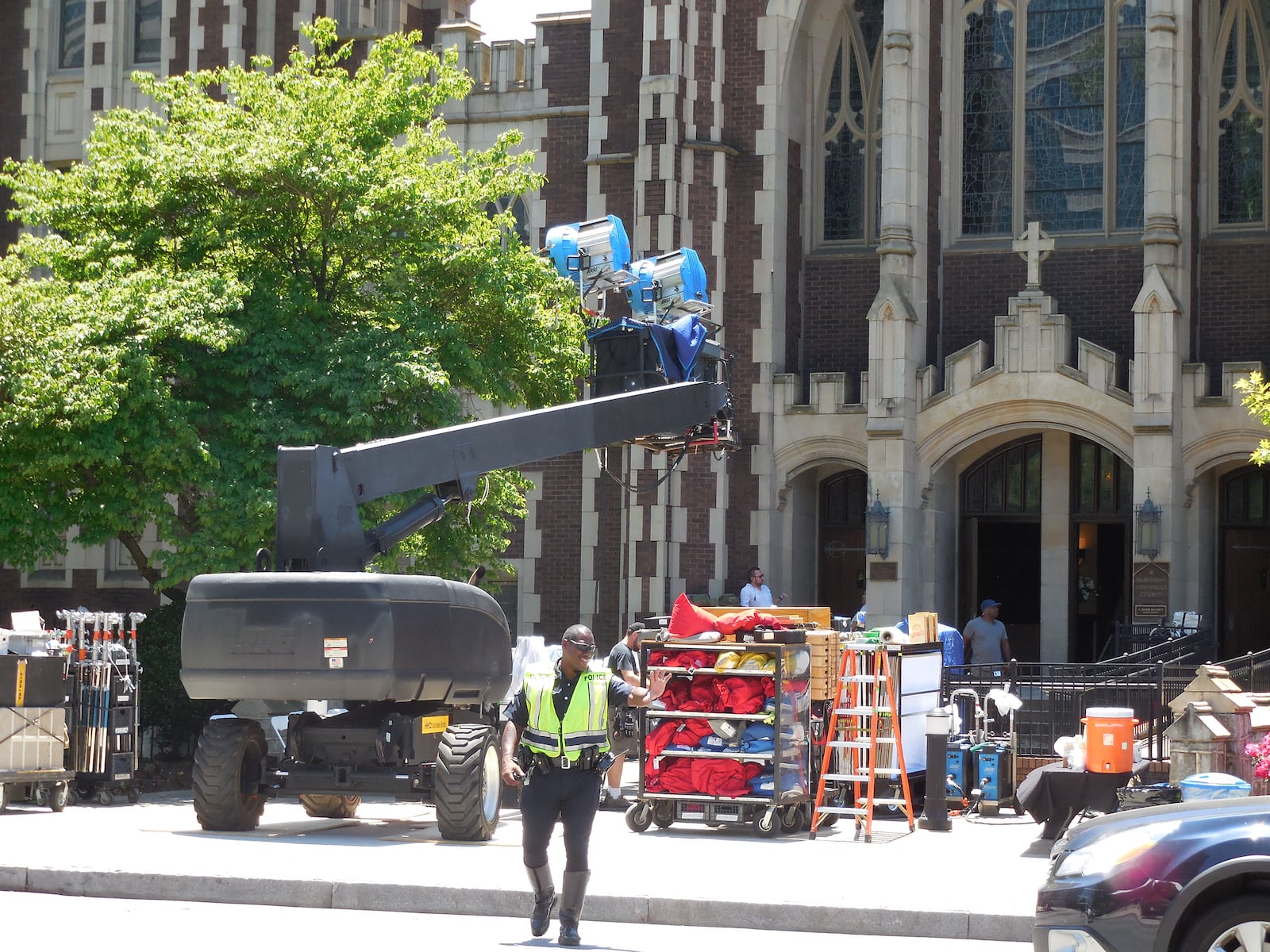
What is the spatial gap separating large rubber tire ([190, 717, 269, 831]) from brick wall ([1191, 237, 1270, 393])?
15.5 m

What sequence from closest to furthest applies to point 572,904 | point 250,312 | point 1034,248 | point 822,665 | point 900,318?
point 572,904 < point 822,665 < point 250,312 < point 1034,248 < point 900,318

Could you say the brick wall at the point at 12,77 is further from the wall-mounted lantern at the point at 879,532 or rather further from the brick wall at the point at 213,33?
the wall-mounted lantern at the point at 879,532

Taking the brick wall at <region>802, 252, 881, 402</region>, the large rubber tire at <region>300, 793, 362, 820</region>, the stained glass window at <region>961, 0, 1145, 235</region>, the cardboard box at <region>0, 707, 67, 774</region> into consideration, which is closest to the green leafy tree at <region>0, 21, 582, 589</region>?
the cardboard box at <region>0, 707, 67, 774</region>

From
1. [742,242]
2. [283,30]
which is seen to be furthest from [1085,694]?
[283,30]

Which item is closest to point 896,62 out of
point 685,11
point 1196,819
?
point 685,11

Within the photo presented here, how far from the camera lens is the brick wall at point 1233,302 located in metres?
24.3

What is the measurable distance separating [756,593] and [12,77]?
16.6 m

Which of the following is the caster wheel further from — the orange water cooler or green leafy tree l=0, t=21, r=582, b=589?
green leafy tree l=0, t=21, r=582, b=589

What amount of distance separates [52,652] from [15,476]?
8.60 feet

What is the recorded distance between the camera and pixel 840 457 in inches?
1003

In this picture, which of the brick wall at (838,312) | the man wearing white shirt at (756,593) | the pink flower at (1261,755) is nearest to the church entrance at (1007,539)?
the brick wall at (838,312)

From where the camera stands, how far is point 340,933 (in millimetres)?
9750

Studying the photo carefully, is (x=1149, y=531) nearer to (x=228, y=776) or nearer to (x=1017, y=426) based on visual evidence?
(x=1017, y=426)

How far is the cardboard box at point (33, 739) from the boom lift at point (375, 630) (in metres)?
2.94
